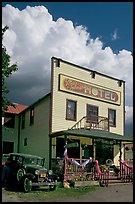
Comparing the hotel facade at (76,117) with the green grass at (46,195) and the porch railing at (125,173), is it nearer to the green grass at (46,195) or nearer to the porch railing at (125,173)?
the porch railing at (125,173)

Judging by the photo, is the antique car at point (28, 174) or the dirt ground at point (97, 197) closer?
the dirt ground at point (97, 197)

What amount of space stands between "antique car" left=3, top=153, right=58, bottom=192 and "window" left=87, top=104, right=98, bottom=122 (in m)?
8.01

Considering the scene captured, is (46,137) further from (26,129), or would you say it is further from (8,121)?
(8,121)

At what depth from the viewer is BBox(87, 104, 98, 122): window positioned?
2333 cm

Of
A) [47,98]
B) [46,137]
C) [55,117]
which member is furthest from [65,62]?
[46,137]

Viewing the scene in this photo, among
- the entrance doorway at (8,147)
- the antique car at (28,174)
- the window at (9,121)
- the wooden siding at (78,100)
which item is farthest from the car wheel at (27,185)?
the window at (9,121)

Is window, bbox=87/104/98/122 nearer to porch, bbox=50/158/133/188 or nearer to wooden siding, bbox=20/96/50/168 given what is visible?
wooden siding, bbox=20/96/50/168

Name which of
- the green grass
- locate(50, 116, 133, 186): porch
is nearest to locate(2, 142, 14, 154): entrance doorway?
locate(50, 116, 133, 186): porch

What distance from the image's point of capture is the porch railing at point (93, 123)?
22478 mm

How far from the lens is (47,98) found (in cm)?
2212

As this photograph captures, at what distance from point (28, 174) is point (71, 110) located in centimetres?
919

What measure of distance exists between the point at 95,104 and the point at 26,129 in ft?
22.8

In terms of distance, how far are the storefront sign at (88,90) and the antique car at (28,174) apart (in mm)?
7621

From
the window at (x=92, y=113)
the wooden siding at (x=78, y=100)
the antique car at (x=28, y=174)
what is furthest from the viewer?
the window at (x=92, y=113)
